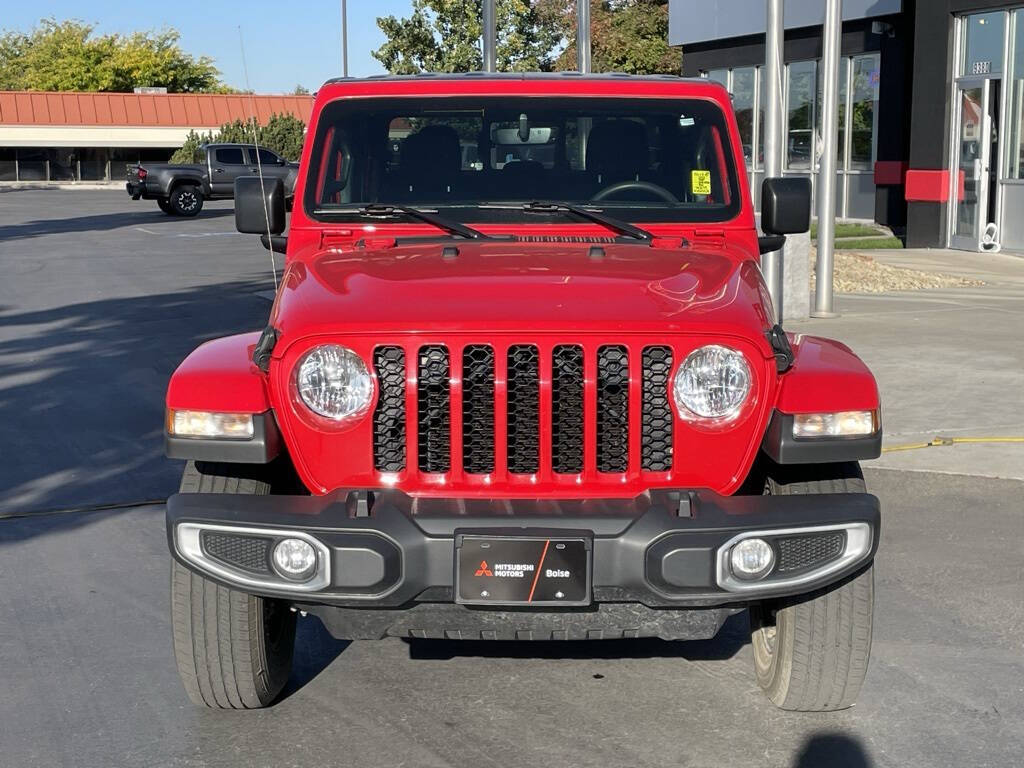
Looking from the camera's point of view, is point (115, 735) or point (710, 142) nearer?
point (115, 735)

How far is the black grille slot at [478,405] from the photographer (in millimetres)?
4074

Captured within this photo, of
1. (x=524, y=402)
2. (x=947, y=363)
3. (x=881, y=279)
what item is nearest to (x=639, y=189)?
(x=524, y=402)

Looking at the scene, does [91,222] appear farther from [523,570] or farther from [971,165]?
[523,570]

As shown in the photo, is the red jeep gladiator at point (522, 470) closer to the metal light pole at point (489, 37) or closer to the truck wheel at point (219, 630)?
the truck wheel at point (219, 630)

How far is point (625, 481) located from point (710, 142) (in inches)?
79.3

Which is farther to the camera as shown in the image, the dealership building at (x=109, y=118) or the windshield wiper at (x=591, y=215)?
the dealership building at (x=109, y=118)

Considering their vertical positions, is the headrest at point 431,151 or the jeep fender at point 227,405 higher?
the headrest at point 431,151

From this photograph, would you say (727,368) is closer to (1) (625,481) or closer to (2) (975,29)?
(1) (625,481)

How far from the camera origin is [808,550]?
396cm

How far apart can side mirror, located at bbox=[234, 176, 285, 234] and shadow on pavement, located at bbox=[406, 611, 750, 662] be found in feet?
5.53

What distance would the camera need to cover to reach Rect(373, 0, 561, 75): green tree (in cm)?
5375

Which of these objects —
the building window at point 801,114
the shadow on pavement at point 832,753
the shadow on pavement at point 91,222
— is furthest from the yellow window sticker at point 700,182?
the shadow on pavement at point 91,222

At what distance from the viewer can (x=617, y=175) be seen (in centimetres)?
556

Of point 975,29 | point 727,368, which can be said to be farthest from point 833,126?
point 727,368
